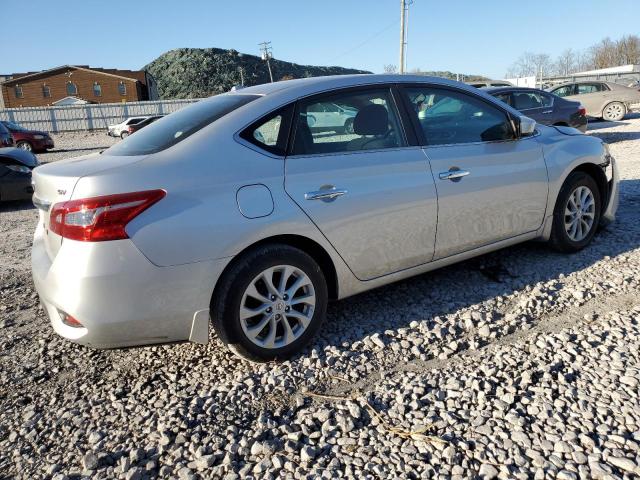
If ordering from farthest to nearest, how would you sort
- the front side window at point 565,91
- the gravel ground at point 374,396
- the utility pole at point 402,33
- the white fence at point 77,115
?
the white fence at point 77,115
the utility pole at point 402,33
the front side window at point 565,91
the gravel ground at point 374,396

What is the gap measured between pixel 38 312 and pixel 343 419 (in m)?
2.76

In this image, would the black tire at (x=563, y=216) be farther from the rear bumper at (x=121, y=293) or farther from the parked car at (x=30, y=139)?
the parked car at (x=30, y=139)

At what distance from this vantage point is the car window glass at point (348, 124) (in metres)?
3.22

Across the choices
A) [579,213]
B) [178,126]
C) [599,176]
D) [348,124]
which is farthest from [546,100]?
[178,126]

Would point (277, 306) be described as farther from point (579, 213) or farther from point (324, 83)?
point (579, 213)

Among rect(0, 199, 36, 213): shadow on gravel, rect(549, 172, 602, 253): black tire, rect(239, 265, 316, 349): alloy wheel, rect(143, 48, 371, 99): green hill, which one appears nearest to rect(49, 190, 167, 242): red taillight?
rect(239, 265, 316, 349): alloy wheel

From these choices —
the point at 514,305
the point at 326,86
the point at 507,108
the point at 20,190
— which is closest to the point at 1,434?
the point at 326,86

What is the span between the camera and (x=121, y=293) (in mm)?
2605

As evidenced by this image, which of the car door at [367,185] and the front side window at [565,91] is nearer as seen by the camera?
the car door at [367,185]

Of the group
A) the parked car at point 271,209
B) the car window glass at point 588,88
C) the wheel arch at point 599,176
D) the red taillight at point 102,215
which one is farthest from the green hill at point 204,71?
the red taillight at point 102,215

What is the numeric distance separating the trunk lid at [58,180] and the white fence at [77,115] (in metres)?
36.8

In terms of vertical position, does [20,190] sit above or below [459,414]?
above

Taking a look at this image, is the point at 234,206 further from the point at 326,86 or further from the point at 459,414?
the point at 459,414

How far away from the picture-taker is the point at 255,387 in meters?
2.85
